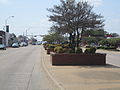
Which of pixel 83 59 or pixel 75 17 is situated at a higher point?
pixel 75 17

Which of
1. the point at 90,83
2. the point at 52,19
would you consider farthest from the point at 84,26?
the point at 90,83

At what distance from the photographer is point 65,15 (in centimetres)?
2494

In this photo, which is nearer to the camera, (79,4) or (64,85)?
(64,85)

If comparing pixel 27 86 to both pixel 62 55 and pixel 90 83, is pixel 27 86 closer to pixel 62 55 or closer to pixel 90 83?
pixel 90 83

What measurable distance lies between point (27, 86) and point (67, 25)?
1293cm

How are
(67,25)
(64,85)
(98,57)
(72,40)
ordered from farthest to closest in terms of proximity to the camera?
(72,40) < (67,25) < (98,57) < (64,85)

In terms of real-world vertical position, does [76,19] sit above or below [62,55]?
above

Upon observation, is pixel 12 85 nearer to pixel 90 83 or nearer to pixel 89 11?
pixel 90 83

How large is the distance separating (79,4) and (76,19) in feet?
4.65

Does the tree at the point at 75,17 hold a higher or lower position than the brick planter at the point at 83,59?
higher

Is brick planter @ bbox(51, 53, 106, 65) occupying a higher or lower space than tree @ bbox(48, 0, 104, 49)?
lower

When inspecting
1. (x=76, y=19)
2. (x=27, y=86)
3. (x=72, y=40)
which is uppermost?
(x=76, y=19)

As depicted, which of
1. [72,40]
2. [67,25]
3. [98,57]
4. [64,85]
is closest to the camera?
[64,85]

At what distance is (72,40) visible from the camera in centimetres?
2959
